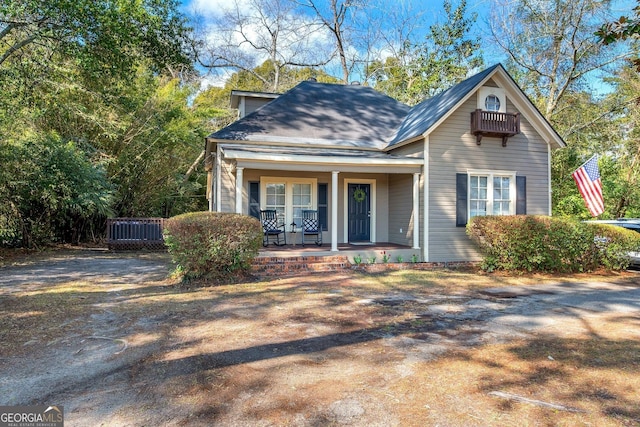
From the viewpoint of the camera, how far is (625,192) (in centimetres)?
1603

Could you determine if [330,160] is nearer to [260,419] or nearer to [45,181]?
[260,419]

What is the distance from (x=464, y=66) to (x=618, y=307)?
823 inches

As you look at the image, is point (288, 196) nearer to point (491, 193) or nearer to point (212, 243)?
point (212, 243)

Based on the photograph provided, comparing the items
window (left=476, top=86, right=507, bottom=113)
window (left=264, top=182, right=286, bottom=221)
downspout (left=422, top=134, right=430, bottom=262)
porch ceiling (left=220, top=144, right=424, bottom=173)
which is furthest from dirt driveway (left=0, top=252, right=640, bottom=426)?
window (left=476, top=86, right=507, bottom=113)

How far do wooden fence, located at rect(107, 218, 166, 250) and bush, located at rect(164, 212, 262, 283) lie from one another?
7.14 m

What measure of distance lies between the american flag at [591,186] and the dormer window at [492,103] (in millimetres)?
3449

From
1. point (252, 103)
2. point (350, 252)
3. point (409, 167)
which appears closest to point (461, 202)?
point (409, 167)

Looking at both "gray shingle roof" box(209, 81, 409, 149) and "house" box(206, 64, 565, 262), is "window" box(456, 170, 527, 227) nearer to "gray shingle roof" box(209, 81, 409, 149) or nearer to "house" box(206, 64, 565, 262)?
"house" box(206, 64, 565, 262)

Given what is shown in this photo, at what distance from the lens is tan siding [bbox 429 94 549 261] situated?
10.2 metres

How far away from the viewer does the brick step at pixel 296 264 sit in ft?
28.9

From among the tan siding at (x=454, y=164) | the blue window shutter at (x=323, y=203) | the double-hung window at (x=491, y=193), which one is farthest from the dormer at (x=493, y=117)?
the blue window shutter at (x=323, y=203)

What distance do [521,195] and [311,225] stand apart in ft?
19.2

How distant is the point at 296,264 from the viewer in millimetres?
9156

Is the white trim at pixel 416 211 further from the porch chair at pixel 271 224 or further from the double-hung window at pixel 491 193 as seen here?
the porch chair at pixel 271 224
